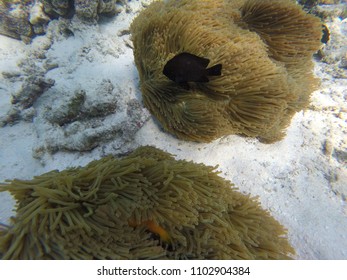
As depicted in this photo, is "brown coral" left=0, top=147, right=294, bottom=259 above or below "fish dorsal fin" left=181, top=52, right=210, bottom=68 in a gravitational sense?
below

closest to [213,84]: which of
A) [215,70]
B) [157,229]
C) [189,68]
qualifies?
[215,70]

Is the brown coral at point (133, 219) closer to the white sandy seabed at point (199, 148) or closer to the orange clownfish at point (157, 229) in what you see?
the orange clownfish at point (157, 229)

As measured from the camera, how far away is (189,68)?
2.32 metres

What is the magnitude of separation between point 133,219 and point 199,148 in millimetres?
1293

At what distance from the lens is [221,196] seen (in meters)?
1.99

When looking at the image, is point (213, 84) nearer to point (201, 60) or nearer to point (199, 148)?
point (201, 60)

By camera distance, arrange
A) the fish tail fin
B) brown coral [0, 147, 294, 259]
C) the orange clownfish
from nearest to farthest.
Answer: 1. brown coral [0, 147, 294, 259]
2. the orange clownfish
3. the fish tail fin

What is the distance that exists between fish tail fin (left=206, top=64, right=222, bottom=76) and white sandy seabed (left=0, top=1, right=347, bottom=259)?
2.85 feet

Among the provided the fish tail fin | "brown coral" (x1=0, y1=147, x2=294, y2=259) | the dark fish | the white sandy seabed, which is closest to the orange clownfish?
"brown coral" (x1=0, y1=147, x2=294, y2=259)

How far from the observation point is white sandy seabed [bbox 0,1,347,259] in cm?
250

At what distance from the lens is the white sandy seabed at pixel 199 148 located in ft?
8.20

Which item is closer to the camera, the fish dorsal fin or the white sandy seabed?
the fish dorsal fin

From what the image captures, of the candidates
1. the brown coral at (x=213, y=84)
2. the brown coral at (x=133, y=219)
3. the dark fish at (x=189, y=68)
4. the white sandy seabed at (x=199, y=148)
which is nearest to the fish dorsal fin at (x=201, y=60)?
the dark fish at (x=189, y=68)

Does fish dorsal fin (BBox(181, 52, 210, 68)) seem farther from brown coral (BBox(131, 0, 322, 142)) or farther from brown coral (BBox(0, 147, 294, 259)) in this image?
brown coral (BBox(0, 147, 294, 259))
